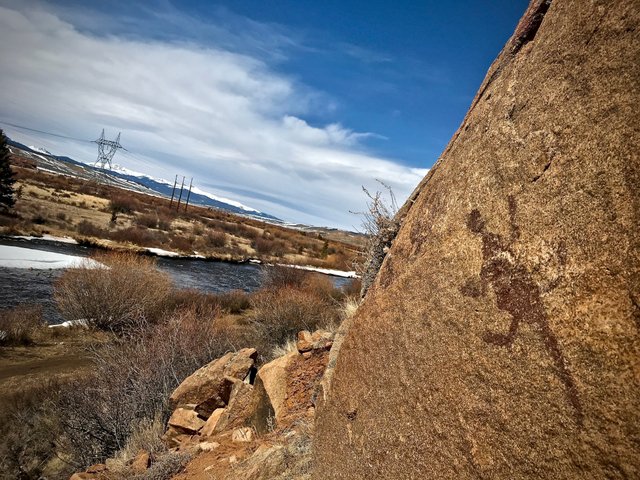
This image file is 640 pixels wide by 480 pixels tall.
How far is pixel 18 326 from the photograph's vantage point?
1209 cm

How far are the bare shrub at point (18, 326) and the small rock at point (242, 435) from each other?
1042 centimetres

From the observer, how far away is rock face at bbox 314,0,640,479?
1.52 m

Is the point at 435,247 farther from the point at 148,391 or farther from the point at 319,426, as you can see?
the point at 148,391

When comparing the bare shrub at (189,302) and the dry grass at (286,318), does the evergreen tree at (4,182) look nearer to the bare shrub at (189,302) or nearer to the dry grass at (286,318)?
the bare shrub at (189,302)

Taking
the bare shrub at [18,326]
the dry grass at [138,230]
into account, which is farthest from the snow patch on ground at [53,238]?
the bare shrub at [18,326]

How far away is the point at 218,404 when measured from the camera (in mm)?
6641

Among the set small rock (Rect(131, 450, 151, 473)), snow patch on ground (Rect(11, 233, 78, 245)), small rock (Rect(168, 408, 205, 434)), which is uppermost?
small rock (Rect(168, 408, 205, 434))

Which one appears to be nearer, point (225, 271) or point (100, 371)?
point (100, 371)

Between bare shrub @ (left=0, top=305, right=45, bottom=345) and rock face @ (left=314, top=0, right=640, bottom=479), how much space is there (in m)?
13.3

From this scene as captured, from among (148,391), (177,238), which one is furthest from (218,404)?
(177,238)

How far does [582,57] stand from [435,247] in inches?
46.3

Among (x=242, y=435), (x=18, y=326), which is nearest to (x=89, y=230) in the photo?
(x=18, y=326)

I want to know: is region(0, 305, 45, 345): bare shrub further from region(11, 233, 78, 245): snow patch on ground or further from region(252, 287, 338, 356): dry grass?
region(11, 233, 78, 245): snow patch on ground

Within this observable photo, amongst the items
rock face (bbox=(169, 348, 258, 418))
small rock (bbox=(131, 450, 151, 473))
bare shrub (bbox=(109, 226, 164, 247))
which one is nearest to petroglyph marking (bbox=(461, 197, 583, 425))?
small rock (bbox=(131, 450, 151, 473))
